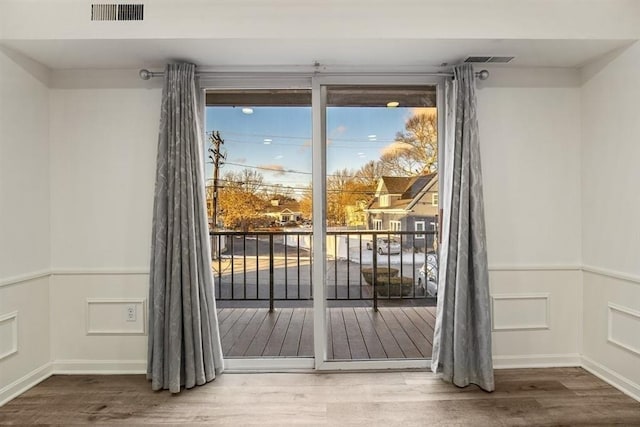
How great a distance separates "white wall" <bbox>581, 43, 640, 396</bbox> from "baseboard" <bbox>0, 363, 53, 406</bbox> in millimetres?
4004

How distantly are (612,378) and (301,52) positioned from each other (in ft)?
10.1

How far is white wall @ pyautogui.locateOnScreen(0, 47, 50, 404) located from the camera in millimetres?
2412

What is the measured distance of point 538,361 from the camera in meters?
2.86

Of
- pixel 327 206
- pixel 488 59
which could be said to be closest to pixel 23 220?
pixel 327 206

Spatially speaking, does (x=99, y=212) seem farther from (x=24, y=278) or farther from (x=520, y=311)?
(x=520, y=311)

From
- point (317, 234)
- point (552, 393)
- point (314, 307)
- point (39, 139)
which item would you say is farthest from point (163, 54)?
point (552, 393)

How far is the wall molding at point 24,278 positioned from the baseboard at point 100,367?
0.67 metres

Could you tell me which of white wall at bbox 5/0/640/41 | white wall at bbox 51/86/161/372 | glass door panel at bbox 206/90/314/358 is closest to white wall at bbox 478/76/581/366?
white wall at bbox 5/0/640/41

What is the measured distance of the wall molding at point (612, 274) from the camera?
242 cm

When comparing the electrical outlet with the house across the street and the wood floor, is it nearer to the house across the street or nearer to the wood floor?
the wood floor

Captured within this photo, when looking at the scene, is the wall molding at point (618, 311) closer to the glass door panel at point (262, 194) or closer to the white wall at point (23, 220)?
the glass door panel at point (262, 194)

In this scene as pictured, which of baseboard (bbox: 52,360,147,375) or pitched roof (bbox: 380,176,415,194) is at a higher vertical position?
pitched roof (bbox: 380,176,415,194)

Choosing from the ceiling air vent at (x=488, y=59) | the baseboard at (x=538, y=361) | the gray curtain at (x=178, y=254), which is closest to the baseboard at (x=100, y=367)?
the gray curtain at (x=178, y=254)

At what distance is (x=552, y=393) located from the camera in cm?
248
